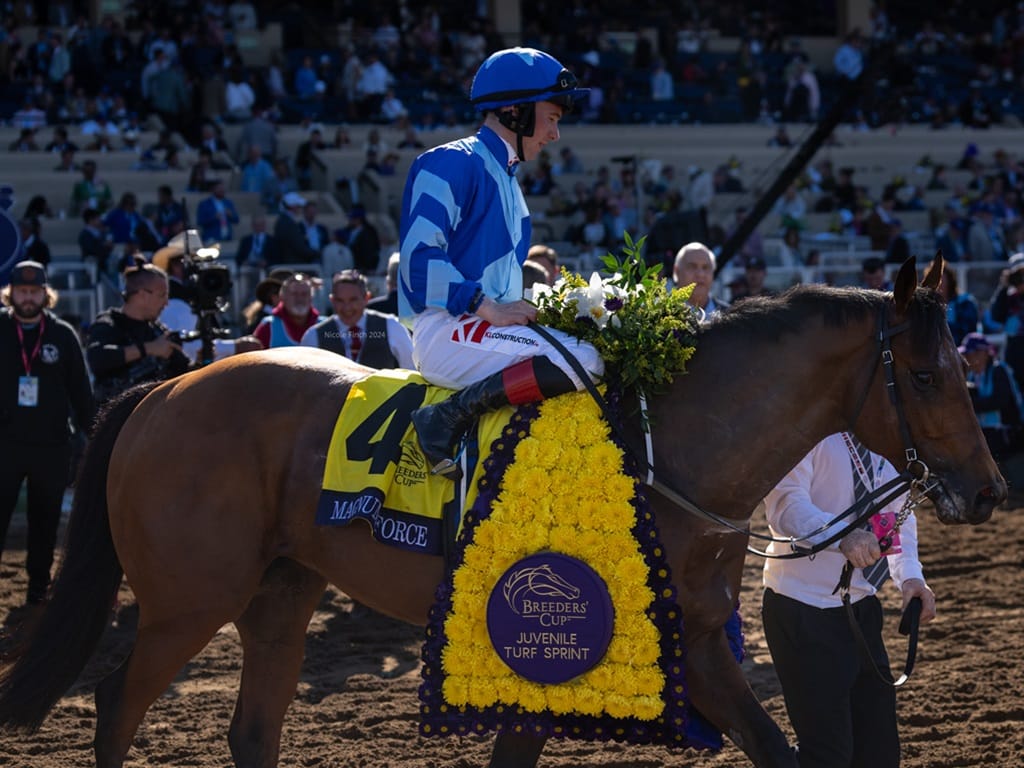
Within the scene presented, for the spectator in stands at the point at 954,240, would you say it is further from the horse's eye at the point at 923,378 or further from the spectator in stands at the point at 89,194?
the horse's eye at the point at 923,378

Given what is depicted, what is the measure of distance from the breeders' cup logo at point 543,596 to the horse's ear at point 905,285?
124 cm

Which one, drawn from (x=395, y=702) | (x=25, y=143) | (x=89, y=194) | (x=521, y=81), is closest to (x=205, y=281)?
(x=395, y=702)

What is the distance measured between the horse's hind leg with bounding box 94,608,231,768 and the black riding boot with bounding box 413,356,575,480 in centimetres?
92

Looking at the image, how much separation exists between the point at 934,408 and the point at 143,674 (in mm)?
2589

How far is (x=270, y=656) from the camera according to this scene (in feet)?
15.3

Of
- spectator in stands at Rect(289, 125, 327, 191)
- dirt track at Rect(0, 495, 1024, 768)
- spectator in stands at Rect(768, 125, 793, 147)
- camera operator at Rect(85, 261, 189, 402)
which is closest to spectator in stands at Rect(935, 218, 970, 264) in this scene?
spectator in stands at Rect(768, 125, 793, 147)

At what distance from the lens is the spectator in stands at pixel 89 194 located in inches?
651

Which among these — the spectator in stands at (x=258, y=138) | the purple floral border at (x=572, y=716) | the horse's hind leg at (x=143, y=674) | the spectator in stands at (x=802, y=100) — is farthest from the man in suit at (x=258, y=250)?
the spectator in stands at (x=802, y=100)

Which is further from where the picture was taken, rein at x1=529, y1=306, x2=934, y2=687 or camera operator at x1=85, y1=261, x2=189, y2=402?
camera operator at x1=85, y1=261, x2=189, y2=402

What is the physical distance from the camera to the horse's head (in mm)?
3914

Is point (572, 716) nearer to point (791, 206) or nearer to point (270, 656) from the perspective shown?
point (270, 656)

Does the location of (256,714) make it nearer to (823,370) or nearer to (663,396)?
(663,396)

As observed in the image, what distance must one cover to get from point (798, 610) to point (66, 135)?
52.9 feet

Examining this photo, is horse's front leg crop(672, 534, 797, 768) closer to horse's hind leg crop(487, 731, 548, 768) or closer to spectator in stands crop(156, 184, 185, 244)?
horse's hind leg crop(487, 731, 548, 768)
